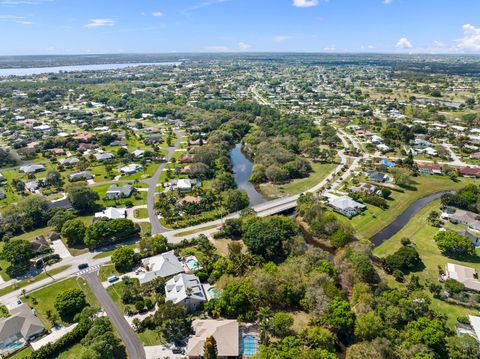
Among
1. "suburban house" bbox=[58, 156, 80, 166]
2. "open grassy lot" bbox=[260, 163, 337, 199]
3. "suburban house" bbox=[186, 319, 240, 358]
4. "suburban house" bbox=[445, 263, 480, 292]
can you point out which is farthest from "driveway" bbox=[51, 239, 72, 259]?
"suburban house" bbox=[445, 263, 480, 292]

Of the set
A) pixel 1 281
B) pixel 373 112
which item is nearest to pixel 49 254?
pixel 1 281

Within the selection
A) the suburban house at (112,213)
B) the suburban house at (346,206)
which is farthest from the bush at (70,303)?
the suburban house at (346,206)

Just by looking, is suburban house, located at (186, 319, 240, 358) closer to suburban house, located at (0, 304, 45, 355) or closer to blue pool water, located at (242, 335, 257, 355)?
blue pool water, located at (242, 335, 257, 355)

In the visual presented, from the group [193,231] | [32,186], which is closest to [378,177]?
[193,231]

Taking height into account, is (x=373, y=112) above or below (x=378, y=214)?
above

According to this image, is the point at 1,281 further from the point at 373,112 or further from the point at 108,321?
the point at 373,112

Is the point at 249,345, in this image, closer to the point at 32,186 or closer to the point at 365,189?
the point at 365,189
